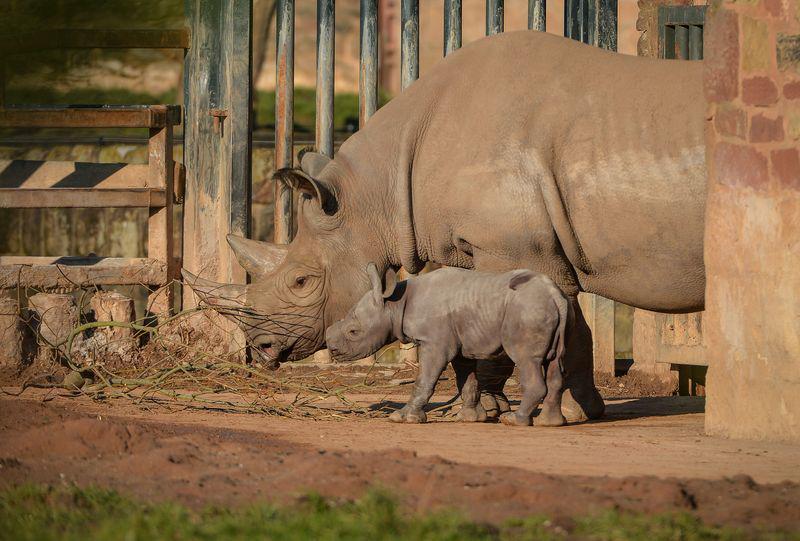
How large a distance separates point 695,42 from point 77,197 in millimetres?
4460

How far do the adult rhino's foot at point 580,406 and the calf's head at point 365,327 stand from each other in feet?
3.49

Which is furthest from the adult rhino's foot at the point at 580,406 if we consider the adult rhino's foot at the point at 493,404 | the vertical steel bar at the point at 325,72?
the vertical steel bar at the point at 325,72

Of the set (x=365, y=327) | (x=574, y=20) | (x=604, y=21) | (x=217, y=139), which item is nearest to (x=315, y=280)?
(x=365, y=327)

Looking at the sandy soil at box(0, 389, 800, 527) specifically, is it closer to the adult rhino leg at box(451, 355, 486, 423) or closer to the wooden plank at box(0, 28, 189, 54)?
the adult rhino leg at box(451, 355, 486, 423)

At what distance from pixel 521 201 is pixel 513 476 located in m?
2.36

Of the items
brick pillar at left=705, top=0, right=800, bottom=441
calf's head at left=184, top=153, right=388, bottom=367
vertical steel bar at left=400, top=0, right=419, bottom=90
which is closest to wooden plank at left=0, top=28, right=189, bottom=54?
vertical steel bar at left=400, top=0, right=419, bottom=90

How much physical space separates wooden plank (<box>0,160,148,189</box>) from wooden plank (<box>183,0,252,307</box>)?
0.42 metres

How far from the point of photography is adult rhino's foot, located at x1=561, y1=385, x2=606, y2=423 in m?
7.84

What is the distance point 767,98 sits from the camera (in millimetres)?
6715

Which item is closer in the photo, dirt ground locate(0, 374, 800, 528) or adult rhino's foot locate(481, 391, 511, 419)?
dirt ground locate(0, 374, 800, 528)

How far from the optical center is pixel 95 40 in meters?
10.6

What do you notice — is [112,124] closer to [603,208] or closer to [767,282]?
[603,208]

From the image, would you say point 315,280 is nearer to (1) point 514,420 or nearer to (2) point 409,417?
(2) point 409,417

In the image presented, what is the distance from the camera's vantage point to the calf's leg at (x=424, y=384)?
292 inches
